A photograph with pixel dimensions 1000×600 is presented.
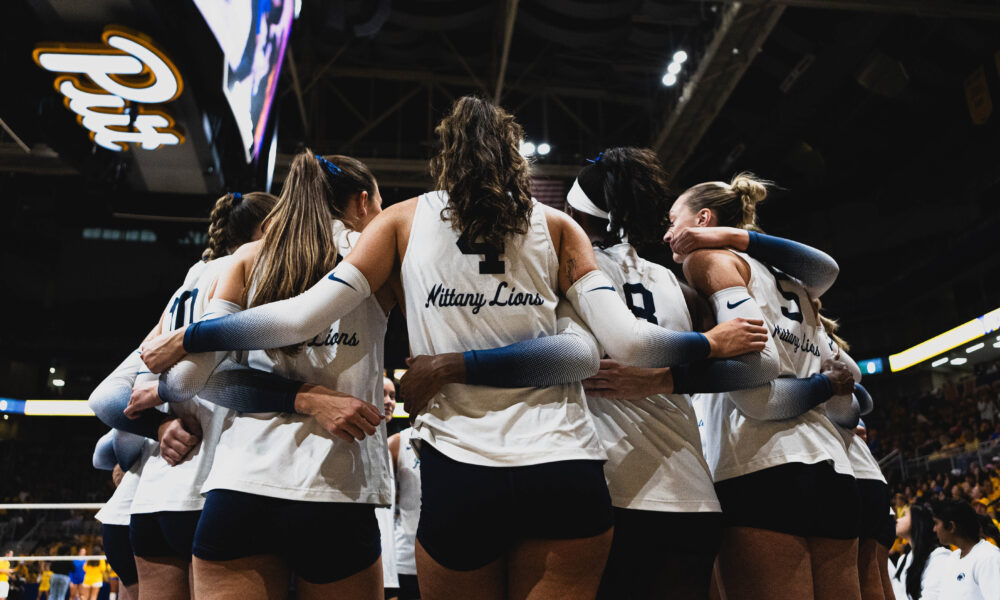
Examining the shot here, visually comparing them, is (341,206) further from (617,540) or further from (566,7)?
(566,7)

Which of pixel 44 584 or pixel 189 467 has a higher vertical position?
pixel 189 467

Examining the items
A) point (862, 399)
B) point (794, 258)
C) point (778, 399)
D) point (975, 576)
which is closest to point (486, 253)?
point (778, 399)

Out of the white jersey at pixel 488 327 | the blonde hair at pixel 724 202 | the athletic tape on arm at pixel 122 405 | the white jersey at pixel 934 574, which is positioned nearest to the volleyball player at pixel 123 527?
the athletic tape on arm at pixel 122 405

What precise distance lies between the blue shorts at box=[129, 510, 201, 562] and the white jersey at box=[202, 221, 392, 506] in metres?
0.36

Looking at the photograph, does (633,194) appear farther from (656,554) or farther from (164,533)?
(164,533)

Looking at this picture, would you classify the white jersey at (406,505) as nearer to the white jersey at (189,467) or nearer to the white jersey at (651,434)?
the white jersey at (189,467)

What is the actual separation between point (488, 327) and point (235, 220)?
4.25 feet

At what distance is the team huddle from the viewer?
140 cm

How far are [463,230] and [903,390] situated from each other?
20.8 m

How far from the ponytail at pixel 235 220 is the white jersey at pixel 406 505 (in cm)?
183

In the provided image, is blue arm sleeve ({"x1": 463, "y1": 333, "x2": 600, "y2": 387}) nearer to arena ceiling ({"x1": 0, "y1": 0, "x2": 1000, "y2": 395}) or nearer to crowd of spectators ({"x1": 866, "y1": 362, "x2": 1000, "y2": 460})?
arena ceiling ({"x1": 0, "y1": 0, "x2": 1000, "y2": 395})

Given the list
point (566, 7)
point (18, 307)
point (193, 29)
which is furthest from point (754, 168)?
point (18, 307)

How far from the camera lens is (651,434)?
6.06 ft

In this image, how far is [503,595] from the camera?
140 centimetres
